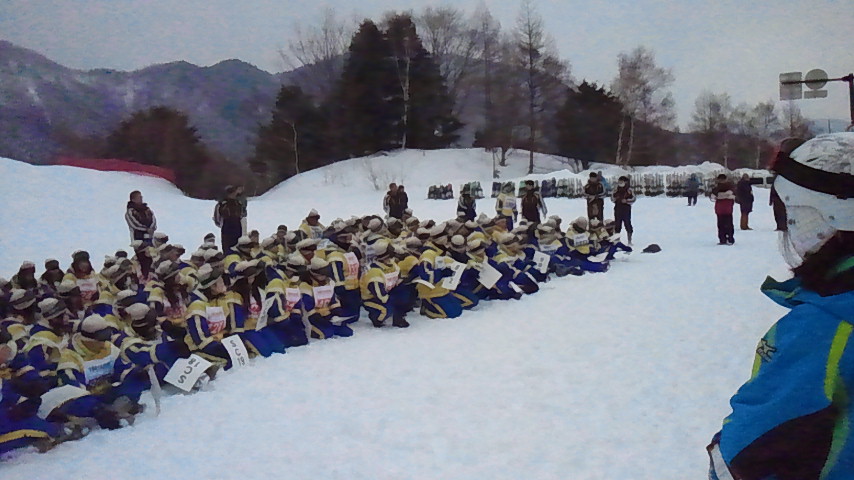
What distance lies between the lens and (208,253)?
6547 mm

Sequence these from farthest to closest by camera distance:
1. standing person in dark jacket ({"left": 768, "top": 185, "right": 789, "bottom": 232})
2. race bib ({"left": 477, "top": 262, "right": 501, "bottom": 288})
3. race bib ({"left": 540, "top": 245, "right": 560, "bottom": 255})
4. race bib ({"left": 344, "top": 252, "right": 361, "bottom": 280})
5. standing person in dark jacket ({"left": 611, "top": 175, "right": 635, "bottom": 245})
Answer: standing person in dark jacket ({"left": 611, "top": 175, "right": 635, "bottom": 245})
race bib ({"left": 540, "top": 245, "right": 560, "bottom": 255})
race bib ({"left": 477, "top": 262, "right": 501, "bottom": 288})
race bib ({"left": 344, "top": 252, "right": 361, "bottom": 280})
standing person in dark jacket ({"left": 768, "top": 185, "right": 789, "bottom": 232})

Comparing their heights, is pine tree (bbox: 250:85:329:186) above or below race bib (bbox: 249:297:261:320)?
above

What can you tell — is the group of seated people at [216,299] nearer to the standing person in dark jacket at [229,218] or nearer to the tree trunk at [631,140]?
the standing person in dark jacket at [229,218]

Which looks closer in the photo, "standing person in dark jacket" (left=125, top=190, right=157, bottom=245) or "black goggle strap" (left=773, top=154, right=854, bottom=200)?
"black goggle strap" (left=773, top=154, right=854, bottom=200)

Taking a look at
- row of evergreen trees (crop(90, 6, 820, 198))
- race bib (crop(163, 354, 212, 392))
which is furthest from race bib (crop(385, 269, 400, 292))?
row of evergreen trees (crop(90, 6, 820, 198))

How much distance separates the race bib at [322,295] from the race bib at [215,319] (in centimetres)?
98

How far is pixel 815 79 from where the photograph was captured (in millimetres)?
5215

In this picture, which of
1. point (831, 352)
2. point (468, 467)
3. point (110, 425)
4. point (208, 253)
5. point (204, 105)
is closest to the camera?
point (831, 352)

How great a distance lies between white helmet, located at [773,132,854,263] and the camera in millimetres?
1075

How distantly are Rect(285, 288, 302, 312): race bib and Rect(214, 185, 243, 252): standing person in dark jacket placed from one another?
12.8 ft

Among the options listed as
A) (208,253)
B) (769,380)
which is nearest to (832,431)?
(769,380)

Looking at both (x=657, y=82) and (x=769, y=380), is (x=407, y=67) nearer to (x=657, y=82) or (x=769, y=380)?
(x=657, y=82)

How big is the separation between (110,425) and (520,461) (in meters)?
2.56

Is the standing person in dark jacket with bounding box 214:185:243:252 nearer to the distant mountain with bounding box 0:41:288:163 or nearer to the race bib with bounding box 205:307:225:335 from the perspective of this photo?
the distant mountain with bounding box 0:41:288:163
